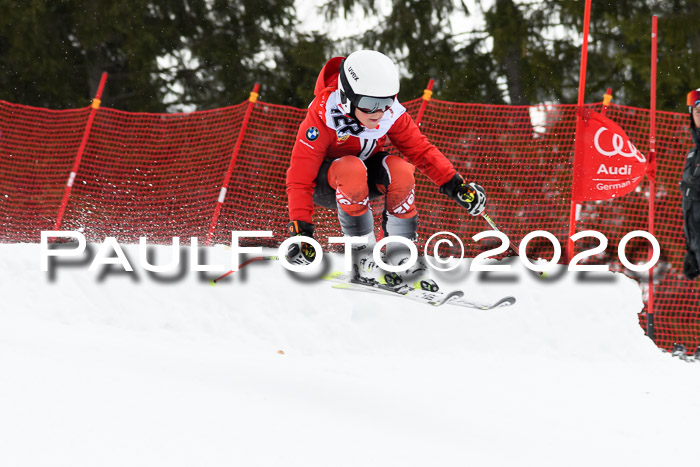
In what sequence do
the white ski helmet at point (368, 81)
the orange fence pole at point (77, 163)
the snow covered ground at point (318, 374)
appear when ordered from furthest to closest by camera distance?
1. the orange fence pole at point (77, 163)
2. the white ski helmet at point (368, 81)
3. the snow covered ground at point (318, 374)

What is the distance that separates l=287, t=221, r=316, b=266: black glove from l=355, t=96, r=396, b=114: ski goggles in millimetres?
820

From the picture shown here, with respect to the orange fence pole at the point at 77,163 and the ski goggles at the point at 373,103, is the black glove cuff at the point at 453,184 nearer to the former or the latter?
the ski goggles at the point at 373,103

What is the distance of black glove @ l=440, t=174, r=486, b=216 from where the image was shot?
5.05 m

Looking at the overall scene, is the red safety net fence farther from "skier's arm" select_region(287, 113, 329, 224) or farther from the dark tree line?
the dark tree line

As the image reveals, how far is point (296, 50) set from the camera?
14031 millimetres

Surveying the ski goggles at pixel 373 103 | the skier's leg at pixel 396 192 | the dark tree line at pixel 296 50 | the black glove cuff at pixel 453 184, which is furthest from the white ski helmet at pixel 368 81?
the dark tree line at pixel 296 50

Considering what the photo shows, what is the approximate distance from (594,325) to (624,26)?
7.65m

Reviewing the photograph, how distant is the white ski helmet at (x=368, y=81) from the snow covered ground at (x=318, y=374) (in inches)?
64.3

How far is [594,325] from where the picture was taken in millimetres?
5766

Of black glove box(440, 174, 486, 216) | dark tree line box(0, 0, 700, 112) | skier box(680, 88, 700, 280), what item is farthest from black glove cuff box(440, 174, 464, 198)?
dark tree line box(0, 0, 700, 112)

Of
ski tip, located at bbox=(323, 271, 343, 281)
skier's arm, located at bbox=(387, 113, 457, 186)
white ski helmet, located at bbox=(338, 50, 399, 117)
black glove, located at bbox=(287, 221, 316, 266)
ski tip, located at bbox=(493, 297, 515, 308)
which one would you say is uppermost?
white ski helmet, located at bbox=(338, 50, 399, 117)

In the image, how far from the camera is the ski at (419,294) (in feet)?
16.4

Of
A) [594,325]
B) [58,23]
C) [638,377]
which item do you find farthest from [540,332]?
[58,23]

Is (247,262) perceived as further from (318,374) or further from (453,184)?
(453,184)
